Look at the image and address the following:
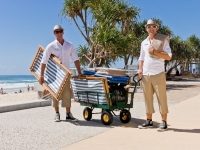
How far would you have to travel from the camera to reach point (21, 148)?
13.7 ft

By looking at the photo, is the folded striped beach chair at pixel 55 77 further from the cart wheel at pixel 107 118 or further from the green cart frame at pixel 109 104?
the cart wheel at pixel 107 118

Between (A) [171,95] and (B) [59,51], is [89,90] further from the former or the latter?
(A) [171,95]

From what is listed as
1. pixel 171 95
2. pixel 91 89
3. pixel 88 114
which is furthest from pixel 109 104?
pixel 171 95

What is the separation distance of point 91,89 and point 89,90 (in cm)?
7

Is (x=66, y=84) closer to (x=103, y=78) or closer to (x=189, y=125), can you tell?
(x=103, y=78)

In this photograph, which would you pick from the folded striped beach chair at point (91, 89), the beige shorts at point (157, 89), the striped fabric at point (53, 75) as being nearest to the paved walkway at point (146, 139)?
the beige shorts at point (157, 89)

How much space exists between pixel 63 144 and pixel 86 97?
179 cm

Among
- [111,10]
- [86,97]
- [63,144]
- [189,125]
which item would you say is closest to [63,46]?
[86,97]

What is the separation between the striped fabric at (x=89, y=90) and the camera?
18.8ft

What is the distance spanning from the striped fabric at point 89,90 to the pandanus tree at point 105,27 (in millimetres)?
9772

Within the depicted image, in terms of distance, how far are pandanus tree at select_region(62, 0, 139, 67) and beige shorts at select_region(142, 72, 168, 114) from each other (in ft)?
34.4

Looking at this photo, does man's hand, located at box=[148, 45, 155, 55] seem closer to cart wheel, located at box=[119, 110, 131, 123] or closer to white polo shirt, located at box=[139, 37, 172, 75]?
white polo shirt, located at box=[139, 37, 172, 75]

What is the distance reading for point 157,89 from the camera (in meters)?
5.35

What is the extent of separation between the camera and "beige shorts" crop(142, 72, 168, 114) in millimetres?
5340
